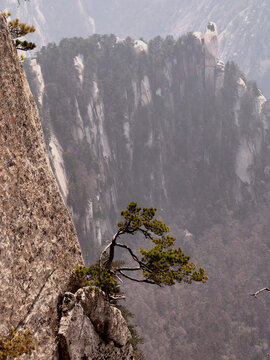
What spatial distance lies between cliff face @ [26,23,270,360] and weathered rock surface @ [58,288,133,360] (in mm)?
47318

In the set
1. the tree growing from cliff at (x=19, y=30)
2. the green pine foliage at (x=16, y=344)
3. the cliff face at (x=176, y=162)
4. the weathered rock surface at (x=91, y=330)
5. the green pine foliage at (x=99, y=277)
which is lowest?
the green pine foliage at (x=16, y=344)

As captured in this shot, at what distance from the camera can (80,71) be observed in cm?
9288

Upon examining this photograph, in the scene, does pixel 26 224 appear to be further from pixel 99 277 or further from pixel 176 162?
pixel 176 162

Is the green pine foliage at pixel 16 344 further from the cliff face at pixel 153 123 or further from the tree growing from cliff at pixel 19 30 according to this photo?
the cliff face at pixel 153 123

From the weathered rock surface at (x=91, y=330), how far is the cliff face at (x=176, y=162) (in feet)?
155

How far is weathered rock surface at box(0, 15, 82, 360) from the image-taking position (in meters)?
14.2

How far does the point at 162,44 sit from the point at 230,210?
176ft

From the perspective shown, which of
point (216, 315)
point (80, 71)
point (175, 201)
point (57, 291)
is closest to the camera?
point (57, 291)

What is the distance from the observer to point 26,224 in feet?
51.0

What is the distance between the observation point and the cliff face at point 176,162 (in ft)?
A: 229

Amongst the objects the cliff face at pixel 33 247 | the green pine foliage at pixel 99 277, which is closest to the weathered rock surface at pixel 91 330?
the cliff face at pixel 33 247

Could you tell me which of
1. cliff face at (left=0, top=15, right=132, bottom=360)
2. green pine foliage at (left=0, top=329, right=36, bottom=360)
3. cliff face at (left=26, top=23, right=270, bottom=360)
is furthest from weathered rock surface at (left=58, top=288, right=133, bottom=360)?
cliff face at (left=26, top=23, right=270, bottom=360)

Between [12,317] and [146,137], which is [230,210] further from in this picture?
[12,317]

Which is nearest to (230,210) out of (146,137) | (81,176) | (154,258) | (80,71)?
(146,137)
